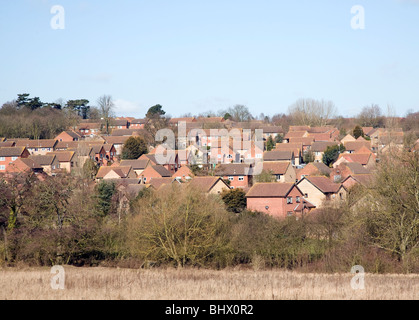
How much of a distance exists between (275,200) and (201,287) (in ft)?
70.0

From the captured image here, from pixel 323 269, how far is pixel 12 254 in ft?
44.2

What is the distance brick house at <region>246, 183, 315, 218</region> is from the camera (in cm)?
3700

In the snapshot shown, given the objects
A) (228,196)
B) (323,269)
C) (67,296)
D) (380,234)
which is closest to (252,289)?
(67,296)

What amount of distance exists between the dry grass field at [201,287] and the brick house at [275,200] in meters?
16.8

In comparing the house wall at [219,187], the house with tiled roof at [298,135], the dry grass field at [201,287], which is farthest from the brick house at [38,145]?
the dry grass field at [201,287]

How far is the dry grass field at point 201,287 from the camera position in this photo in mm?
14969

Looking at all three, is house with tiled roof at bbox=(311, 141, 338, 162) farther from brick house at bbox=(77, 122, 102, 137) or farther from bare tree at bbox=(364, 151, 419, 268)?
bare tree at bbox=(364, 151, 419, 268)

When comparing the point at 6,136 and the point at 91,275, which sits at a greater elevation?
the point at 6,136

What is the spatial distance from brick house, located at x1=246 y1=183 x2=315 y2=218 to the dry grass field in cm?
1677

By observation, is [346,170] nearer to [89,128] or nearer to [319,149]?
[319,149]

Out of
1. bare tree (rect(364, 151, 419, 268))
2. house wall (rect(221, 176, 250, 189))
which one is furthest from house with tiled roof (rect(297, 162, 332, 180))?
bare tree (rect(364, 151, 419, 268))

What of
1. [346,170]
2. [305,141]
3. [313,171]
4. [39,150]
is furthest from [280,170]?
[39,150]

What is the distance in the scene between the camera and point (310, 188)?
41219 millimetres
